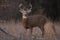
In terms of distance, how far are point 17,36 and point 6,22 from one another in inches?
26.6

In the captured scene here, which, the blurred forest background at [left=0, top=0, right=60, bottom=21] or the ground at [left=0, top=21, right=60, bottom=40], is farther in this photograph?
the blurred forest background at [left=0, top=0, right=60, bottom=21]

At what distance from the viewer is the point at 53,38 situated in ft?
8.77

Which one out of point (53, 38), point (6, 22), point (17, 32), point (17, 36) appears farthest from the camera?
point (6, 22)

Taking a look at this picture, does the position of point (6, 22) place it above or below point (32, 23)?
below

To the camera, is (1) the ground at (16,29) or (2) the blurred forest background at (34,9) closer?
(1) the ground at (16,29)

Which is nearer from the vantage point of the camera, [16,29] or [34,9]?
[16,29]

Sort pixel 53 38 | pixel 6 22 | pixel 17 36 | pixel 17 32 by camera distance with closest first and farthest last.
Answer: pixel 53 38 → pixel 17 36 → pixel 17 32 → pixel 6 22

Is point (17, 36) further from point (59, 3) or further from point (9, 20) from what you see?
point (59, 3)

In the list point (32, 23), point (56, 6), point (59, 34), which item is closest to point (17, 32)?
point (32, 23)

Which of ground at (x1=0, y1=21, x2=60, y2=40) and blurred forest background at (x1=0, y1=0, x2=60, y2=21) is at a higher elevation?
blurred forest background at (x1=0, y1=0, x2=60, y2=21)

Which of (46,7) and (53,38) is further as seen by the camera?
(46,7)

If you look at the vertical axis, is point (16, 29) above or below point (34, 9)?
below

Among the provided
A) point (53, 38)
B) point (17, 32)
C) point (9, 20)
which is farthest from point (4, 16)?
point (53, 38)

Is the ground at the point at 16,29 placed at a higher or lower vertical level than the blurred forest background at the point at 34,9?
lower
